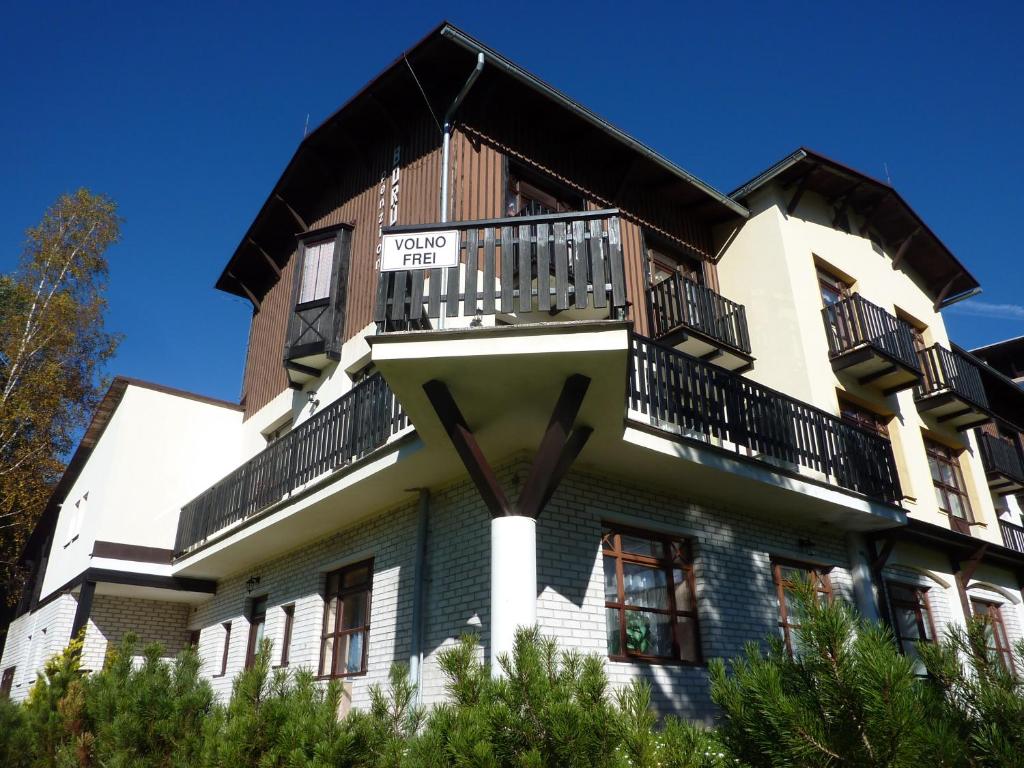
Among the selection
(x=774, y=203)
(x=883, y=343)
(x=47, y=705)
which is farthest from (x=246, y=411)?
(x=883, y=343)

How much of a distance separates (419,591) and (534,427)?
8.36ft

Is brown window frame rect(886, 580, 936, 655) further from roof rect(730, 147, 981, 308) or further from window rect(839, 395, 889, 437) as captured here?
roof rect(730, 147, 981, 308)

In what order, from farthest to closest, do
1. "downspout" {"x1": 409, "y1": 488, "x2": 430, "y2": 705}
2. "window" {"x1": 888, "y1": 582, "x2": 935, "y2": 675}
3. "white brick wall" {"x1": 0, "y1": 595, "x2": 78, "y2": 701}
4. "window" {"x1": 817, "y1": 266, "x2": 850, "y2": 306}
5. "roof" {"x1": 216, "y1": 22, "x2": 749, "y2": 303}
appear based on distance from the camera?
1. "window" {"x1": 817, "y1": 266, "x2": 850, "y2": 306}
2. "white brick wall" {"x1": 0, "y1": 595, "x2": 78, "y2": 701}
3. "window" {"x1": 888, "y1": 582, "x2": 935, "y2": 675}
4. "roof" {"x1": 216, "y1": 22, "x2": 749, "y2": 303}
5. "downspout" {"x1": 409, "y1": 488, "x2": 430, "y2": 705}

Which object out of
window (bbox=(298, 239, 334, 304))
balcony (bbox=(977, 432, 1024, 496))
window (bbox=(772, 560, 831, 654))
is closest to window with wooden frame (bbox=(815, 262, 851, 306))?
balcony (bbox=(977, 432, 1024, 496))

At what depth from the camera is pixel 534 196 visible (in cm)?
1120

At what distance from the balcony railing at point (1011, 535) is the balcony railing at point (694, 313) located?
803 centimetres

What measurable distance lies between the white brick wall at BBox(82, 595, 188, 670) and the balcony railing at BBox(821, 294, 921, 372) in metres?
13.6

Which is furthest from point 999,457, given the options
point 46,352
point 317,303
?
point 46,352

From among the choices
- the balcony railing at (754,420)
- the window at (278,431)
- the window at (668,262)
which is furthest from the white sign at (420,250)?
the window at (278,431)

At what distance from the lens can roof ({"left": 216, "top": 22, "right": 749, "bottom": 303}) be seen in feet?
33.7

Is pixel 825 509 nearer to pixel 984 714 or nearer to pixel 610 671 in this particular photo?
pixel 610 671

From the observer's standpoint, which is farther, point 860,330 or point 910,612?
point 860,330

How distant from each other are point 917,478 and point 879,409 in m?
1.38

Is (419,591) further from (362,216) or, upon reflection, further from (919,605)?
(919,605)
